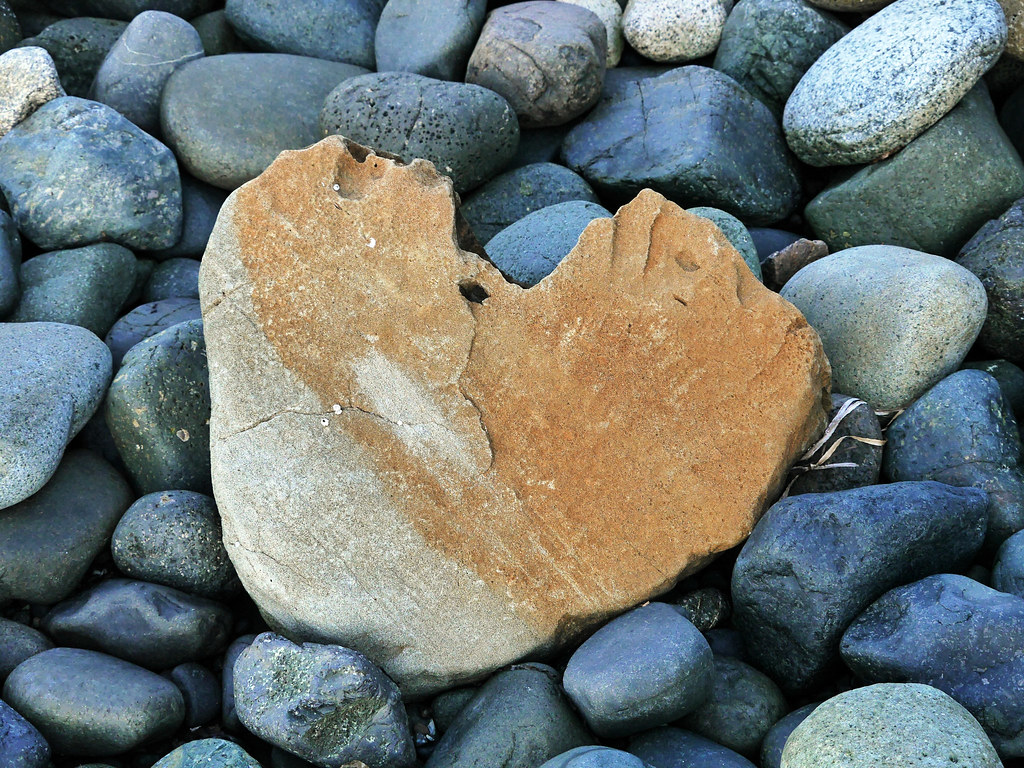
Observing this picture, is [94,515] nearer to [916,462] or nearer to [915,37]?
[916,462]

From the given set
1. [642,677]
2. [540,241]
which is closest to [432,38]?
[540,241]

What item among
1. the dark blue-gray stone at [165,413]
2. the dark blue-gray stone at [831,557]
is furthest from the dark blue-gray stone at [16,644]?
the dark blue-gray stone at [831,557]

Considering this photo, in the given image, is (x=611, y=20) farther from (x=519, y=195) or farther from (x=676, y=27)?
(x=519, y=195)

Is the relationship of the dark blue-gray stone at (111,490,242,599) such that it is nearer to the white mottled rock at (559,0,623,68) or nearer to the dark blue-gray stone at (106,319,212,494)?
the dark blue-gray stone at (106,319,212,494)

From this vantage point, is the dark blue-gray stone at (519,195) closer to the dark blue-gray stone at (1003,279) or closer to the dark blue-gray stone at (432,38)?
the dark blue-gray stone at (432,38)

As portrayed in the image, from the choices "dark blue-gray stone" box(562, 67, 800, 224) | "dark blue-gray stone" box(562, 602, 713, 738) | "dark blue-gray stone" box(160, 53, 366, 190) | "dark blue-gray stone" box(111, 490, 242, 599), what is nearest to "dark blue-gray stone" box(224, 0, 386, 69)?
"dark blue-gray stone" box(160, 53, 366, 190)

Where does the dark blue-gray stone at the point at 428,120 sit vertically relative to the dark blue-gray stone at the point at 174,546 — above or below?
above
